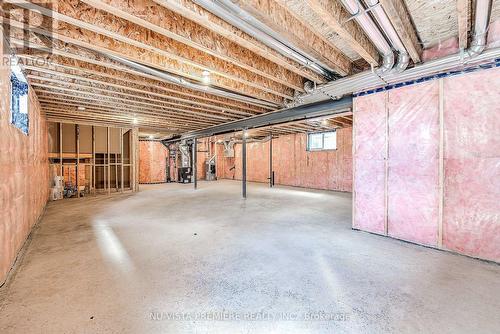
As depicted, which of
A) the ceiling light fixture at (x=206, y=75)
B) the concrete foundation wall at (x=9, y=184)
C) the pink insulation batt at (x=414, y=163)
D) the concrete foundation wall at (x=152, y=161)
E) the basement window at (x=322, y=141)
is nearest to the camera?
the concrete foundation wall at (x=9, y=184)

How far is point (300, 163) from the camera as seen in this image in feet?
29.5

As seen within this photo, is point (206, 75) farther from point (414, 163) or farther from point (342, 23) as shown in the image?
point (414, 163)

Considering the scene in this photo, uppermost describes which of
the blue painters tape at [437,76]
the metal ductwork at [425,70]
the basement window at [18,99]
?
the metal ductwork at [425,70]

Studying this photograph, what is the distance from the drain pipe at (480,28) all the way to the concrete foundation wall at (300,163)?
5334 mm

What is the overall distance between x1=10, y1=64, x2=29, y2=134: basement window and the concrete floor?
1.56 m

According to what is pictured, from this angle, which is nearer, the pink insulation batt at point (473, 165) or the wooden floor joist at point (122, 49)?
the wooden floor joist at point (122, 49)

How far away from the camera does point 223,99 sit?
433cm

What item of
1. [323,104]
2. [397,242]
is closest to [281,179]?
[323,104]

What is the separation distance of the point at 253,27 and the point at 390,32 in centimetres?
133

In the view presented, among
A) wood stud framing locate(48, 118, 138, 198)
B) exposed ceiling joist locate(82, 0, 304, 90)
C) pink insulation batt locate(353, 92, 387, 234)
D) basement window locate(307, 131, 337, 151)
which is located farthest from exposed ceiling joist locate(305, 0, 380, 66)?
wood stud framing locate(48, 118, 138, 198)

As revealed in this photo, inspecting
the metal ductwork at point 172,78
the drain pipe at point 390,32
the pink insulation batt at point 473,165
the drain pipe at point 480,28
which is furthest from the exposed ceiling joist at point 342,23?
the metal ductwork at point 172,78

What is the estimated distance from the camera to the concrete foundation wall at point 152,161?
33.9 feet

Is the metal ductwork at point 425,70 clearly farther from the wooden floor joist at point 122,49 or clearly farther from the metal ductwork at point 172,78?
the metal ductwork at point 172,78

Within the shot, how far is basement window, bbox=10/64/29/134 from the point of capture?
239 centimetres
